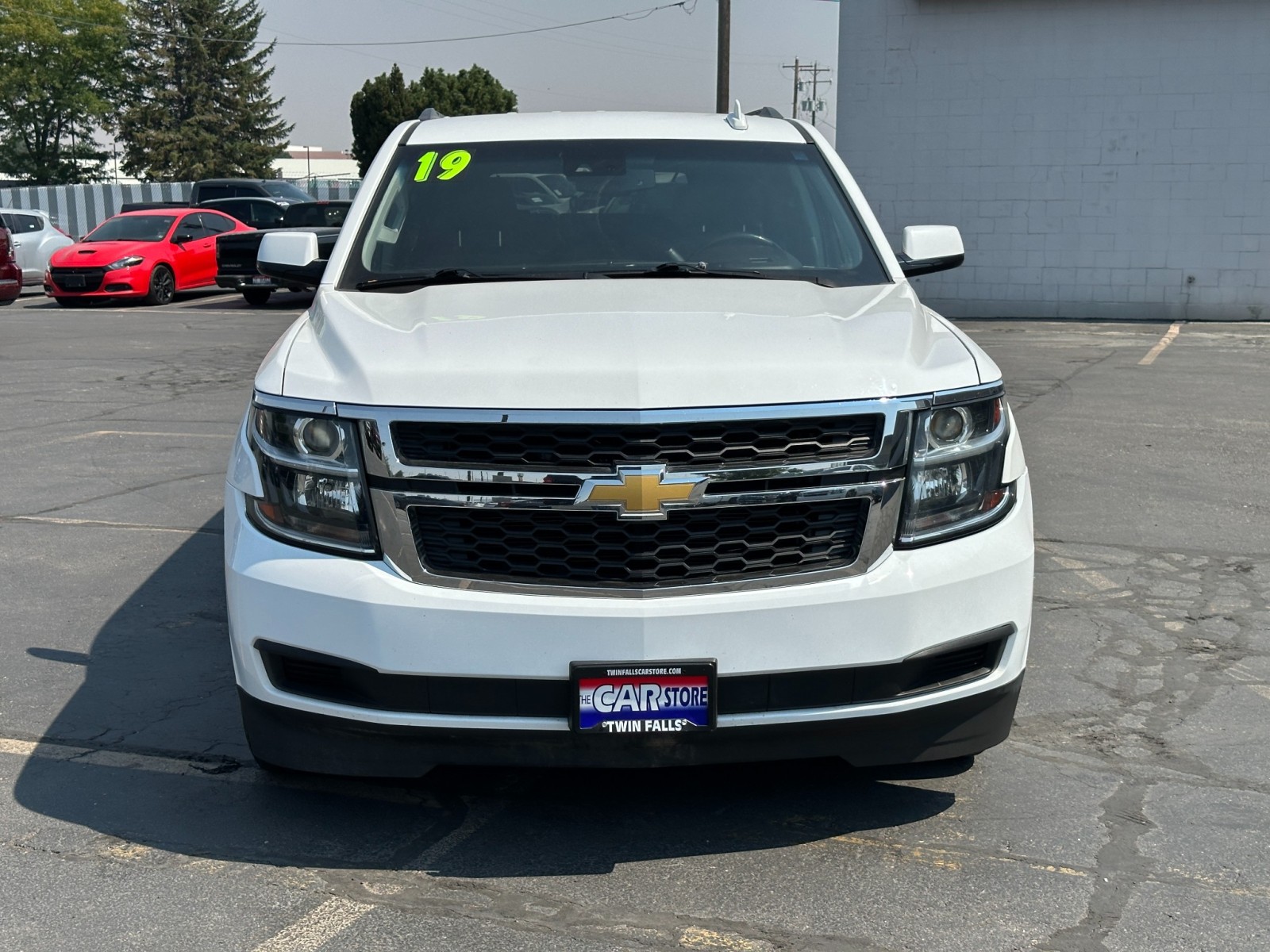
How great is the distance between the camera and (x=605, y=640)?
125 inches

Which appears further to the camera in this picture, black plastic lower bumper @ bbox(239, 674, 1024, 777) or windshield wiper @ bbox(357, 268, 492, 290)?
windshield wiper @ bbox(357, 268, 492, 290)

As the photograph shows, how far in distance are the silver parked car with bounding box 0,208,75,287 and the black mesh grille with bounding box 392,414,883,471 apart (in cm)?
2487

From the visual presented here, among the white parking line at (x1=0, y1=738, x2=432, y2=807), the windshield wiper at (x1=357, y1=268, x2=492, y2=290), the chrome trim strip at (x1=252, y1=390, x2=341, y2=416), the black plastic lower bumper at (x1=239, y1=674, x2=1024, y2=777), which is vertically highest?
the windshield wiper at (x1=357, y1=268, x2=492, y2=290)

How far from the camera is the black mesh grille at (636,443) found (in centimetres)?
321

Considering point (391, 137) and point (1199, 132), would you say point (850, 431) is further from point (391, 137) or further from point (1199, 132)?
point (1199, 132)

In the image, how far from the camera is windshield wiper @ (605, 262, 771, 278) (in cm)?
448

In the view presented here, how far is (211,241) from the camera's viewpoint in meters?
23.8

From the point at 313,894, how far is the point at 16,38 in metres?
76.6

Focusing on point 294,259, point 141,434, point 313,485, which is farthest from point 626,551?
point 141,434

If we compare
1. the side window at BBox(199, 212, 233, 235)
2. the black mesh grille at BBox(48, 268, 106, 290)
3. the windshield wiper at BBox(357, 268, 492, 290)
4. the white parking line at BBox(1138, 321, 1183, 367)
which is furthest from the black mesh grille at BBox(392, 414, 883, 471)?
the side window at BBox(199, 212, 233, 235)

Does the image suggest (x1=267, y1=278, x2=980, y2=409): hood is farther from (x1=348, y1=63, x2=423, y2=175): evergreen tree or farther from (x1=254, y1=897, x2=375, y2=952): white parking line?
(x1=348, y1=63, x2=423, y2=175): evergreen tree

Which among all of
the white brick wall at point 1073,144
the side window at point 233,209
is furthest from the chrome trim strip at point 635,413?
the side window at point 233,209

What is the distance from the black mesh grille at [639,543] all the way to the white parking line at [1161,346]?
1137cm

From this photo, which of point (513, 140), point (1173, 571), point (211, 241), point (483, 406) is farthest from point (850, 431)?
point (211, 241)
